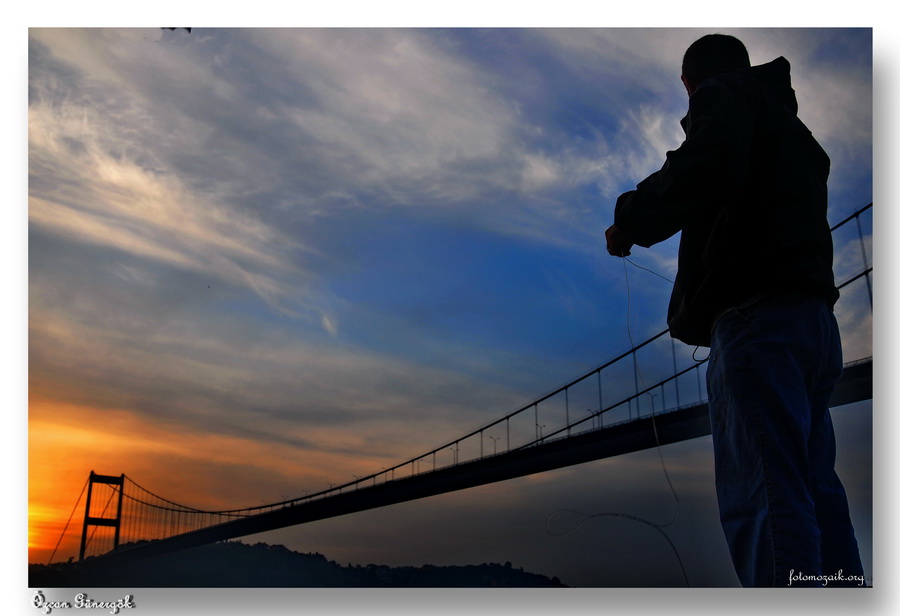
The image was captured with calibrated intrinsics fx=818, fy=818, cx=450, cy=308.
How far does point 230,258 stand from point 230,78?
725 millimetres

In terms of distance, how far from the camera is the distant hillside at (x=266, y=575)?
2.81 metres

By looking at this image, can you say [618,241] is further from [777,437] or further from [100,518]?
[100,518]

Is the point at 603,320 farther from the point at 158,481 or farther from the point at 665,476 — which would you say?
the point at 158,481

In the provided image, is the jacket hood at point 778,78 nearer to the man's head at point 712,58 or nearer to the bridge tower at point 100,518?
the man's head at point 712,58

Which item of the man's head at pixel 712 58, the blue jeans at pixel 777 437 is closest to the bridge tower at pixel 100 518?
the blue jeans at pixel 777 437

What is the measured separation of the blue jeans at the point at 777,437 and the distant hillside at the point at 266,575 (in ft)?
5.16

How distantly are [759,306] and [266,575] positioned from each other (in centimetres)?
218

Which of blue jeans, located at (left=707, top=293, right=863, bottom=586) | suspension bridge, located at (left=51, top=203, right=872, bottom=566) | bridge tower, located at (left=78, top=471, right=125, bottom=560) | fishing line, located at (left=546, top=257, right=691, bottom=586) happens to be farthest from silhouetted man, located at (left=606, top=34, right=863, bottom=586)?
bridge tower, located at (left=78, top=471, right=125, bottom=560)

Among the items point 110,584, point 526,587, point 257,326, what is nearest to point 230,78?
point 257,326

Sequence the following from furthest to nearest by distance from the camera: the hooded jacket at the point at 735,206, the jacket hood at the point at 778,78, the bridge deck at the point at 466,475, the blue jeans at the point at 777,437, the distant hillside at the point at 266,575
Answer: the bridge deck at the point at 466,475, the distant hillside at the point at 266,575, the jacket hood at the point at 778,78, the hooded jacket at the point at 735,206, the blue jeans at the point at 777,437

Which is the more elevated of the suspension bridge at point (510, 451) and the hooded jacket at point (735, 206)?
the hooded jacket at point (735, 206)

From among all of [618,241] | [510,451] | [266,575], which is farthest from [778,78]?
[510,451]

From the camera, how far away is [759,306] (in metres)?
1.47

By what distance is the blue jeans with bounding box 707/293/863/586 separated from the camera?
1.33 meters
